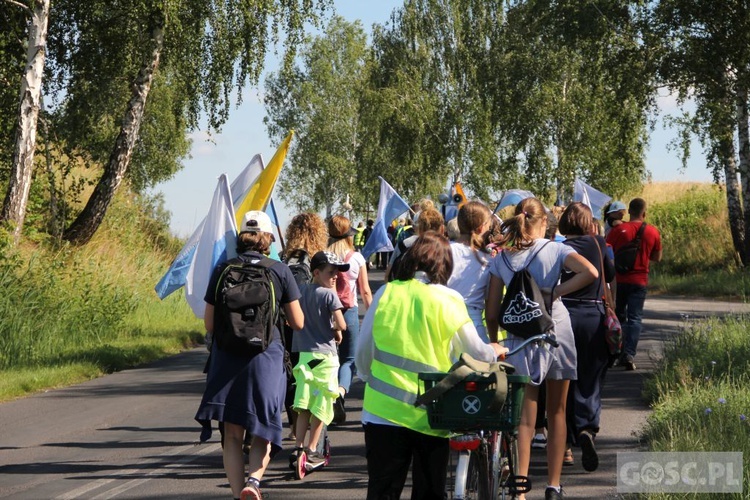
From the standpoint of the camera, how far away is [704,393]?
9.43 m

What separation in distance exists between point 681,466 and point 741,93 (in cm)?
2087

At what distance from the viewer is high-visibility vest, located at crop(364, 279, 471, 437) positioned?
17.6 feet

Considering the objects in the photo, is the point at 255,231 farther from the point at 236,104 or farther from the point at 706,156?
the point at 706,156

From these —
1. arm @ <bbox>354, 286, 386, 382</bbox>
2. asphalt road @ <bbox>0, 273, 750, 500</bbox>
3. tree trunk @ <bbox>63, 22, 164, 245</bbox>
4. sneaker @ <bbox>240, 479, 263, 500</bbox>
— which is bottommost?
asphalt road @ <bbox>0, 273, 750, 500</bbox>

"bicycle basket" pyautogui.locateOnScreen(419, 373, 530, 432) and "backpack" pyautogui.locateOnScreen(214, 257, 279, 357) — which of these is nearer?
"bicycle basket" pyautogui.locateOnScreen(419, 373, 530, 432)

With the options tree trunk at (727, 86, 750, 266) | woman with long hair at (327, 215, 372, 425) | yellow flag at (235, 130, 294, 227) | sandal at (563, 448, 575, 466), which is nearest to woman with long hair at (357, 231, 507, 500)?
sandal at (563, 448, 575, 466)

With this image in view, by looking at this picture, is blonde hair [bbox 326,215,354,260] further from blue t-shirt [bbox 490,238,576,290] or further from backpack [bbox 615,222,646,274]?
backpack [bbox 615,222,646,274]

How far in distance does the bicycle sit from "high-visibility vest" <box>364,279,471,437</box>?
6.9 inches

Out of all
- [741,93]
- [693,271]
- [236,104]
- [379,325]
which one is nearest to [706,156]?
[741,93]

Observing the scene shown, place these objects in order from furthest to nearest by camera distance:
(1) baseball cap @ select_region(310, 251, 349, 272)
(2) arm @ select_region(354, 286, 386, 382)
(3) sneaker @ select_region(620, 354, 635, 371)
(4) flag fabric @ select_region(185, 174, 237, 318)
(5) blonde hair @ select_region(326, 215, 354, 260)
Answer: (3) sneaker @ select_region(620, 354, 635, 371) < (5) blonde hair @ select_region(326, 215, 354, 260) < (1) baseball cap @ select_region(310, 251, 349, 272) < (4) flag fabric @ select_region(185, 174, 237, 318) < (2) arm @ select_region(354, 286, 386, 382)

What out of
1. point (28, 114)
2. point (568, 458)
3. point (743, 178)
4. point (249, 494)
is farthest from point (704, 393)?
point (743, 178)

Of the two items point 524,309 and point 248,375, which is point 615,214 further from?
point 248,375

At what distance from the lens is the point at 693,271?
34.0 metres

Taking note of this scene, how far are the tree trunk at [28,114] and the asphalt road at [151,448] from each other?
5.67 meters
